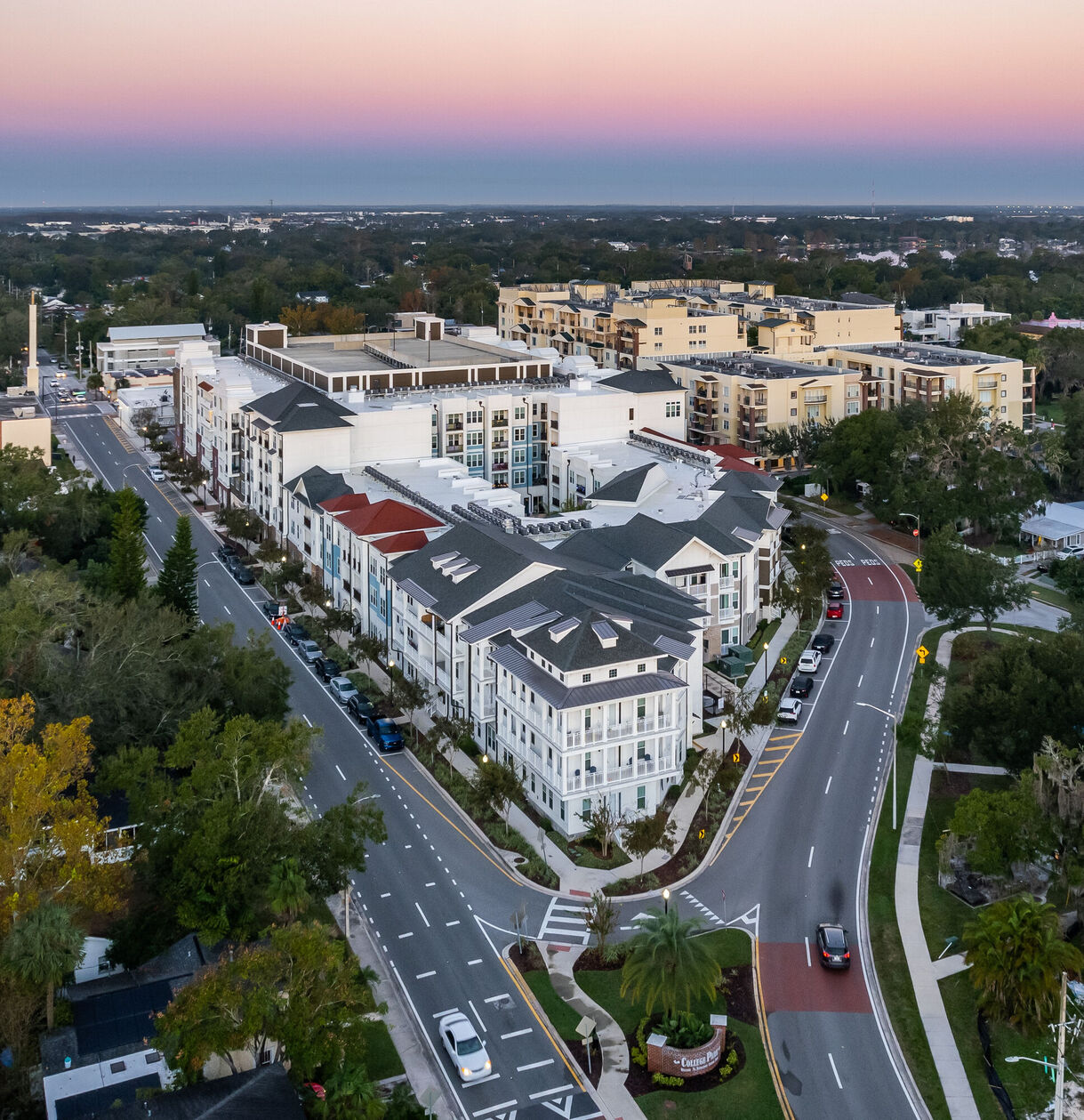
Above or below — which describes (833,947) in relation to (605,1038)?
above

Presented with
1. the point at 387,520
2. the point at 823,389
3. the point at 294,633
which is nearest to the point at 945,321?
the point at 823,389

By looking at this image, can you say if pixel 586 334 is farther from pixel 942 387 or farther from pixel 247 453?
pixel 247 453

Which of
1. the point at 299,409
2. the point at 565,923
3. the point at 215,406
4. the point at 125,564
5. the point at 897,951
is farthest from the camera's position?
the point at 215,406

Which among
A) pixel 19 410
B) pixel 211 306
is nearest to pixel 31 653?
pixel 19 410

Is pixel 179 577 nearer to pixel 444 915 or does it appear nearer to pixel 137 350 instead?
pixel 444 915

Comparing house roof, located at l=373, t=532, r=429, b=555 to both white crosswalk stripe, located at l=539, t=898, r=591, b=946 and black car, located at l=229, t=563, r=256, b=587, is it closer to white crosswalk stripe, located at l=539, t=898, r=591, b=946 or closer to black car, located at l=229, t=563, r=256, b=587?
black car, located at l=229, t=563, r=256, b=587

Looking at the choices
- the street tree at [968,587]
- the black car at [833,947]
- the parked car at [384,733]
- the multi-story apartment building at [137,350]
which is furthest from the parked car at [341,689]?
the multi-story apartment building at [137,350]
